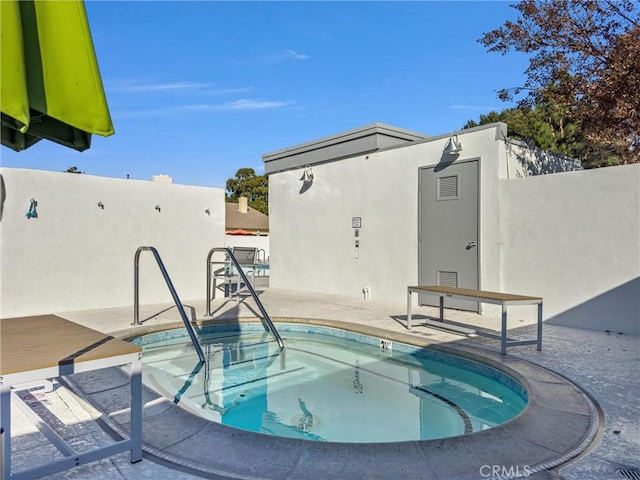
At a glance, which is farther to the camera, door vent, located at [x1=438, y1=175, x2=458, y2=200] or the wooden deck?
door vent, located at [x1=438, y1=175, x2=458, y2=200]

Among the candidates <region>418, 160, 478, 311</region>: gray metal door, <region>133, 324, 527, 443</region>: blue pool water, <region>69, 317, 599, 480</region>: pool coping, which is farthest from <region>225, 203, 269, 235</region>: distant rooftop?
<region>69, 317, 599, 480</region>: pool coping

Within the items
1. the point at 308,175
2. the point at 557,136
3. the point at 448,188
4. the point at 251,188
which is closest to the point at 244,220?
the point at 251,188

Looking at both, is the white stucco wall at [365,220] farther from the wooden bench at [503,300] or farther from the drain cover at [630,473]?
the drain cover at [630,473]

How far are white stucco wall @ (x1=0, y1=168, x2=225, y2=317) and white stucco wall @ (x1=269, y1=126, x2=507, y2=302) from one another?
2.44 metres

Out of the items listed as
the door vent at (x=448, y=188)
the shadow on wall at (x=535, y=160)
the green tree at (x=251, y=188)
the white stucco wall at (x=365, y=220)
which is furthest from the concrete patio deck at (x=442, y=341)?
the green tree at (x=251, y=188)

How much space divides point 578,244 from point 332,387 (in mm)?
4401

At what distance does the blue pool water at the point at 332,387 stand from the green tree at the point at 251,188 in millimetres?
33495

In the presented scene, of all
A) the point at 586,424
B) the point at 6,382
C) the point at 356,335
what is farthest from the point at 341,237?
the point at 6,382

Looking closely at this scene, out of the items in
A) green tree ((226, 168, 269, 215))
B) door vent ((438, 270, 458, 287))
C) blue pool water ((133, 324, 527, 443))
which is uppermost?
green tree ((226, 168, 269, 215))

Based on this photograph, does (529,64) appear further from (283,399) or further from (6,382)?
(6,382)

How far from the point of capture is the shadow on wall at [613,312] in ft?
19.4

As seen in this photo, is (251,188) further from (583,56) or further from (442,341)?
(442,341)

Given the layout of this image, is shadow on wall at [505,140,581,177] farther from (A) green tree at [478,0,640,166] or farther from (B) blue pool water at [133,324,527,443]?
(B) blue pool water at [133,324,527,443]

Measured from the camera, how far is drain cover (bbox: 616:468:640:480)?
7.35ft
